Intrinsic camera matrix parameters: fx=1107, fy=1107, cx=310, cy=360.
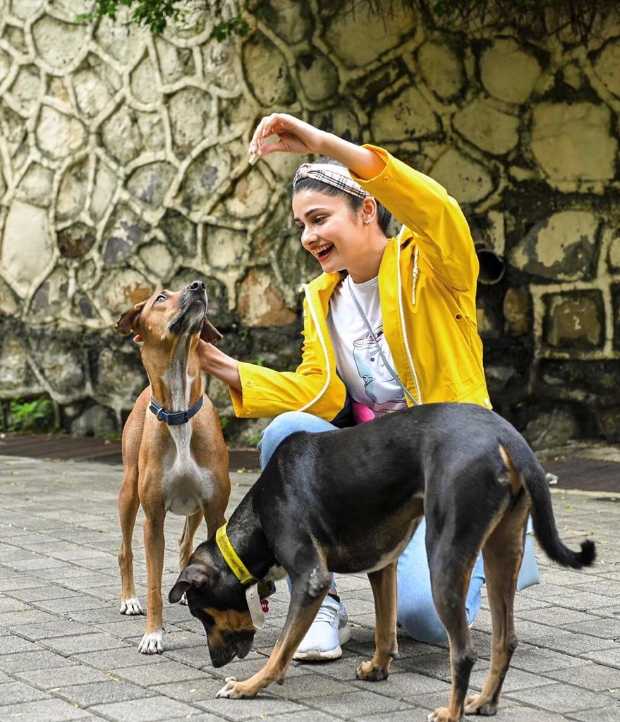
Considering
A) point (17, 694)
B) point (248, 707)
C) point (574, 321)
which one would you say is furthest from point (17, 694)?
point (574, 321)

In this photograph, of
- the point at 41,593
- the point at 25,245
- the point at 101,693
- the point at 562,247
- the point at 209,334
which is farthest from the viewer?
the point at 25,245

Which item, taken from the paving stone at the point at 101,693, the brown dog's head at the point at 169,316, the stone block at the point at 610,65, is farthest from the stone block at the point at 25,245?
the paving stone at the point at 101,693

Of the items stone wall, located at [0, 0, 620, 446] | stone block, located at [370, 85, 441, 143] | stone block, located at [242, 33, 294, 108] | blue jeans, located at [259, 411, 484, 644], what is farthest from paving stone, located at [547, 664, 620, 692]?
stone block, located at [242, 33, 294, 108]

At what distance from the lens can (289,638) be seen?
10.6 feet

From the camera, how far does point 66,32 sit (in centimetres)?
1004

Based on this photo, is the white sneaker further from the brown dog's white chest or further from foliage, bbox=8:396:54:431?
foliage, bbox=8:396:54:431

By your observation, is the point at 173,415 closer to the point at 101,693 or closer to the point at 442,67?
the point at 101,693

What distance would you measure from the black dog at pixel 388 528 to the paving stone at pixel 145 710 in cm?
17

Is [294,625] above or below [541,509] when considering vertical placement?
below

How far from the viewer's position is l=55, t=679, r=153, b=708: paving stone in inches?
127

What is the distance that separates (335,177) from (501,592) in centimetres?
156

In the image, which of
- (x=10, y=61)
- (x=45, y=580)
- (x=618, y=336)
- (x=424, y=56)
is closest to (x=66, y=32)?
(x=10, y=61)

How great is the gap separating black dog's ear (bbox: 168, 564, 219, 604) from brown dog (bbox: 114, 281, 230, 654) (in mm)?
544

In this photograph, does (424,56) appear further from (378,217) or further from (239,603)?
(239,603)
